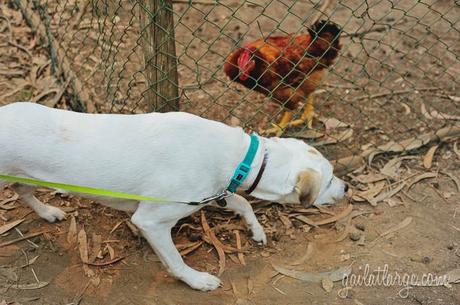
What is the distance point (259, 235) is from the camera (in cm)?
383

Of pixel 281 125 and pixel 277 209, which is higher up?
pixel 281 125

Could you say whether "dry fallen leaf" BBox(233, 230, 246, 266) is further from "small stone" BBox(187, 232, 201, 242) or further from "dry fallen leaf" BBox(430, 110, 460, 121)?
"dry fallen leaf" BBox(430, 110, 460, 121)

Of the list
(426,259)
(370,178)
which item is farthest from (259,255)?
(370,178)

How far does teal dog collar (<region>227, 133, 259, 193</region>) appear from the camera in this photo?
10.4ft

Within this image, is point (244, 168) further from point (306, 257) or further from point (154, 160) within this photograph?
point (306, 257)

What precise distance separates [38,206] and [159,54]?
1.35 metres

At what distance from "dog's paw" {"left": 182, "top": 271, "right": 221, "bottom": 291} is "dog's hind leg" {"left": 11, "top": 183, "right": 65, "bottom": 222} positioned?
1097mm

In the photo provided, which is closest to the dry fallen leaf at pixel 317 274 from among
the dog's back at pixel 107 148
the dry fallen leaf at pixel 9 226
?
the dog's back at pixel 107 148

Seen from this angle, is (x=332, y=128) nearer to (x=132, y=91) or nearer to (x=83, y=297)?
(x=132, y=91)

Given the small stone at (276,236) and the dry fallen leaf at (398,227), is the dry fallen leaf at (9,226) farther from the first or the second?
the dry fallen leaf at (398,227)

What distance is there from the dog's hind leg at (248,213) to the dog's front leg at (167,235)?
49 cm

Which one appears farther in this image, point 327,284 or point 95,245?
point 95,245

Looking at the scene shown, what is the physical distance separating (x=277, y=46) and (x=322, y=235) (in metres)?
1.57

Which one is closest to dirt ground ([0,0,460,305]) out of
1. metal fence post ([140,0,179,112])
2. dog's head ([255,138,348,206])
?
metal fence post ([140,0,179,112])
